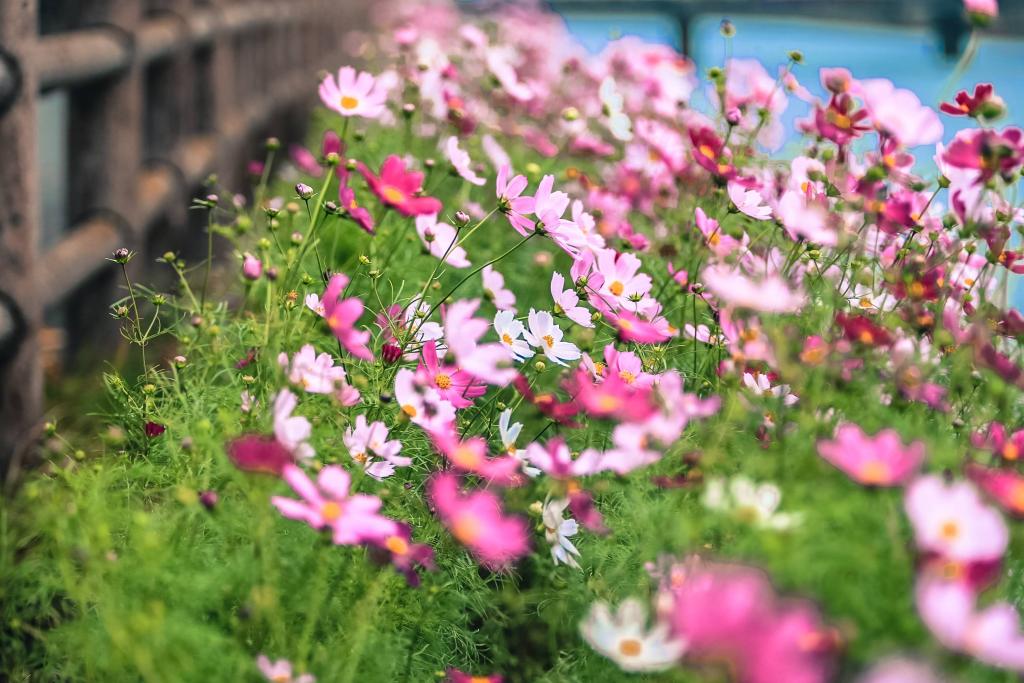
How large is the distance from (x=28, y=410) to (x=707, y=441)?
157cm

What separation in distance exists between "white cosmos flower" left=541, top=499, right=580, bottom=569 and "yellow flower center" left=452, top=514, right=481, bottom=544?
25cm

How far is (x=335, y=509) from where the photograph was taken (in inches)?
34.3

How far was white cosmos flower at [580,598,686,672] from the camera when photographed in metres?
0.77

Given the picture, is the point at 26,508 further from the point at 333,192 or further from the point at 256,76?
the point at 256,76

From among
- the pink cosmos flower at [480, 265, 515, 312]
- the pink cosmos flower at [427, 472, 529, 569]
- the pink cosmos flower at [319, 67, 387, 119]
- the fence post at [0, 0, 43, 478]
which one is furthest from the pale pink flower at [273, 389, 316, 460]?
the fence post at [0, 0, 43, 478]

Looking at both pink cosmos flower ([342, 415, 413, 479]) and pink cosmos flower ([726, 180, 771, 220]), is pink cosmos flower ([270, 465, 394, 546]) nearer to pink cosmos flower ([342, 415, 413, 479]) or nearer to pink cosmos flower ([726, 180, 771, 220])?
pink cosmos flower ([342, 415, 413, 479])

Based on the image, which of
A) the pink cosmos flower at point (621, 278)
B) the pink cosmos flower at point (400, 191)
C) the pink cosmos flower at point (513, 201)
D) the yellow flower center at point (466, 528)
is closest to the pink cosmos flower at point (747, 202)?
the pink cosmos flower at point (621, 278)

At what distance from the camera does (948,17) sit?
5.63 m

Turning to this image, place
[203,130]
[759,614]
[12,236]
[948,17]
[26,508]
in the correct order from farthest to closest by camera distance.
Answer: [948,17], [203,130], [12,236], [26,508], [759,614]

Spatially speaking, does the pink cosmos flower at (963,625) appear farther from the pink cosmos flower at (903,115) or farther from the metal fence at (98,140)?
the metal fence at (98,140)

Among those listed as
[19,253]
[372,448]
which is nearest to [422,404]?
Answer: [372,448]

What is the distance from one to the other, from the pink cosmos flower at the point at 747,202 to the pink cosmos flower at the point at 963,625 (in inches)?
28.9

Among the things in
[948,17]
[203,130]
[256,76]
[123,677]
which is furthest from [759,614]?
[948,17]

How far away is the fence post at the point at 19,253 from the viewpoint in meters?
1.88
